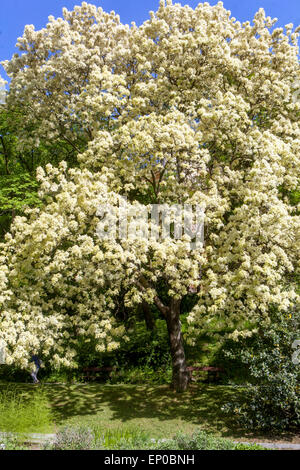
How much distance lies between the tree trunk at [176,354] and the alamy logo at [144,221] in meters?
3.28

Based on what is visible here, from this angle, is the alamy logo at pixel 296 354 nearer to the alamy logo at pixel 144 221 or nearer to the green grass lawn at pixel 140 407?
the green grass lawn at pixel 140 407

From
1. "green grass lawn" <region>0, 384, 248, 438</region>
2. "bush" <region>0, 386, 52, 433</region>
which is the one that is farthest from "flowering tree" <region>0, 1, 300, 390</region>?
"bush" <region>0, 386, 52, 433</region>

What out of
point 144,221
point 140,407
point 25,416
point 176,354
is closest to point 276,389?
point 176,354

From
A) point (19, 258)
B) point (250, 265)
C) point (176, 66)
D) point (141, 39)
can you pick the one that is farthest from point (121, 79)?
point (250, 265)

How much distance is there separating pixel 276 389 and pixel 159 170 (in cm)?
887

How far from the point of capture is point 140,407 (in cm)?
1418

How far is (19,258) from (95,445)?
640 cm

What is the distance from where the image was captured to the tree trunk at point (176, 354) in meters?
15.5

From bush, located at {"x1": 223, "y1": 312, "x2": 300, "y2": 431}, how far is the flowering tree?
955mm

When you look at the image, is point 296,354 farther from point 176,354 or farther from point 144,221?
point 144,221

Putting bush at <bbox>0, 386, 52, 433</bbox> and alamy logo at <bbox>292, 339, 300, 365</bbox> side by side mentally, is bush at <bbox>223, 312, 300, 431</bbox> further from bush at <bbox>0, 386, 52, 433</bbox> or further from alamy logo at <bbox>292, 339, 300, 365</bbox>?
bush at <bbox>0, 386, 52, 433</bbox>

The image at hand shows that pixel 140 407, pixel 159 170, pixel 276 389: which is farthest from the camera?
pixel 159 170

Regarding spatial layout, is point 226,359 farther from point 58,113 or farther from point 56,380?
point 58,113

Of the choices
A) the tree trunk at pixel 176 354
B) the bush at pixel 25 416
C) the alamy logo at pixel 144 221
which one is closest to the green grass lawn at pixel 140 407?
the bush at pixel 25 416
